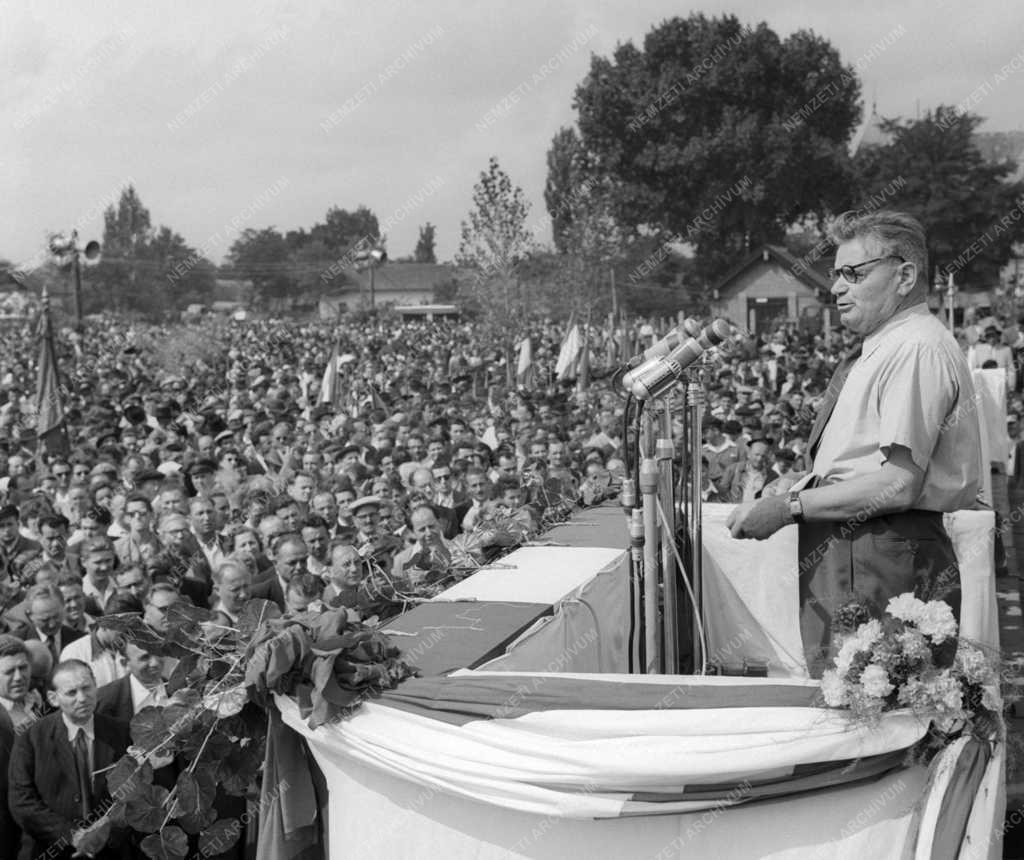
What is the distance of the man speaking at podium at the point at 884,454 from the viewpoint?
3.35 meters

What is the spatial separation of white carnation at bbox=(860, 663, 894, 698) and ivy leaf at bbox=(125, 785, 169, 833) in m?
1.93

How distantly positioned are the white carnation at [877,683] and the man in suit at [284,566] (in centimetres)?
541

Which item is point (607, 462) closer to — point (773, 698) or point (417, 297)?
point (773, 698)

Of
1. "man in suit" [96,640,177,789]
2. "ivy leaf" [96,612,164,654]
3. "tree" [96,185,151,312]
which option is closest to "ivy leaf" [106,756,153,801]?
"ivy leaf" [96,612,164,654]

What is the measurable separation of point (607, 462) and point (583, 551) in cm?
630

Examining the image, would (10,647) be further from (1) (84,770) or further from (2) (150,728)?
(2) (150,728)

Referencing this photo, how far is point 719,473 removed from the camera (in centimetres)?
1241

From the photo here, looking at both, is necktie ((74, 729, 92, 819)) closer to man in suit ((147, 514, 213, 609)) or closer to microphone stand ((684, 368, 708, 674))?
man in suit ((147, 514, 213, 609))

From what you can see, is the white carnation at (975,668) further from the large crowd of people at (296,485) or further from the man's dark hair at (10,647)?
the man's dark hair at (10,647)

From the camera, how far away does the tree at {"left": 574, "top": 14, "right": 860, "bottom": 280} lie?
182 feet

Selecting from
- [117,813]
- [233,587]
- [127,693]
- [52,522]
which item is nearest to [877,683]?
[117,813]

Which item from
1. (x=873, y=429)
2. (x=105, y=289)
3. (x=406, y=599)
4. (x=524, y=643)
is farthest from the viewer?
(x=105, y=289)

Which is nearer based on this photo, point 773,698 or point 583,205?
point 773,698

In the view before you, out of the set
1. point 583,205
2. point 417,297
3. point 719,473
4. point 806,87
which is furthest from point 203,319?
point 417,297
